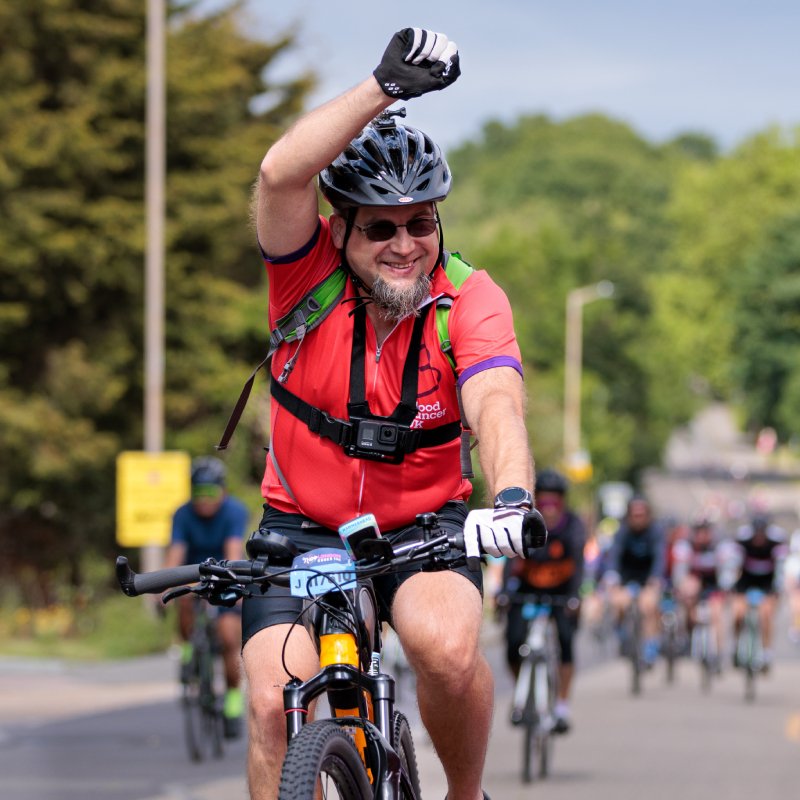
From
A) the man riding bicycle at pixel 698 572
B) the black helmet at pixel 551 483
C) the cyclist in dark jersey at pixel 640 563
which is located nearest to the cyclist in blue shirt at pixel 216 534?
the black helmet at pixel 551 483

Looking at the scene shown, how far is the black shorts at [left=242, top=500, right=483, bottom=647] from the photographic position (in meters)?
4.74

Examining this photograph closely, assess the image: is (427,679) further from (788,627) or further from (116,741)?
(788,627)

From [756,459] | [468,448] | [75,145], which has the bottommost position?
[756,459]

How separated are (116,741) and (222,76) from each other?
1819 centimetres

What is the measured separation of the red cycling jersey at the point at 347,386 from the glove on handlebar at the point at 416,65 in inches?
22.4

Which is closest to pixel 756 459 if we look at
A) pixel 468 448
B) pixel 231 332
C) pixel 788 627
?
pixel 788 627

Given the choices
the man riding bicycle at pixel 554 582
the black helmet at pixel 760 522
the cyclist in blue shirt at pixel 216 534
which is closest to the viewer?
the cyclist in blue shirt at pixel 216 534

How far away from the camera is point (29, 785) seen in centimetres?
1148

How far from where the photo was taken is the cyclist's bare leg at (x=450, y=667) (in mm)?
4602

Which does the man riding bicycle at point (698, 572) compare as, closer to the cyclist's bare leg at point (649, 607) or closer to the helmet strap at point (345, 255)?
the cyclist's bare leg at point (649, 607)

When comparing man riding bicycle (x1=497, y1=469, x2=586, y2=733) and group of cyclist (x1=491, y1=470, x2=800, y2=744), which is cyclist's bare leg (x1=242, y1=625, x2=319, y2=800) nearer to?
group of cyclist (x1=491, y1=470, x2=800, y2=744)

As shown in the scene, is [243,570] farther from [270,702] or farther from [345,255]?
[345,255]

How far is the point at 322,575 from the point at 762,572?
695 inches

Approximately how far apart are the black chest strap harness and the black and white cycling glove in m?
0.66
